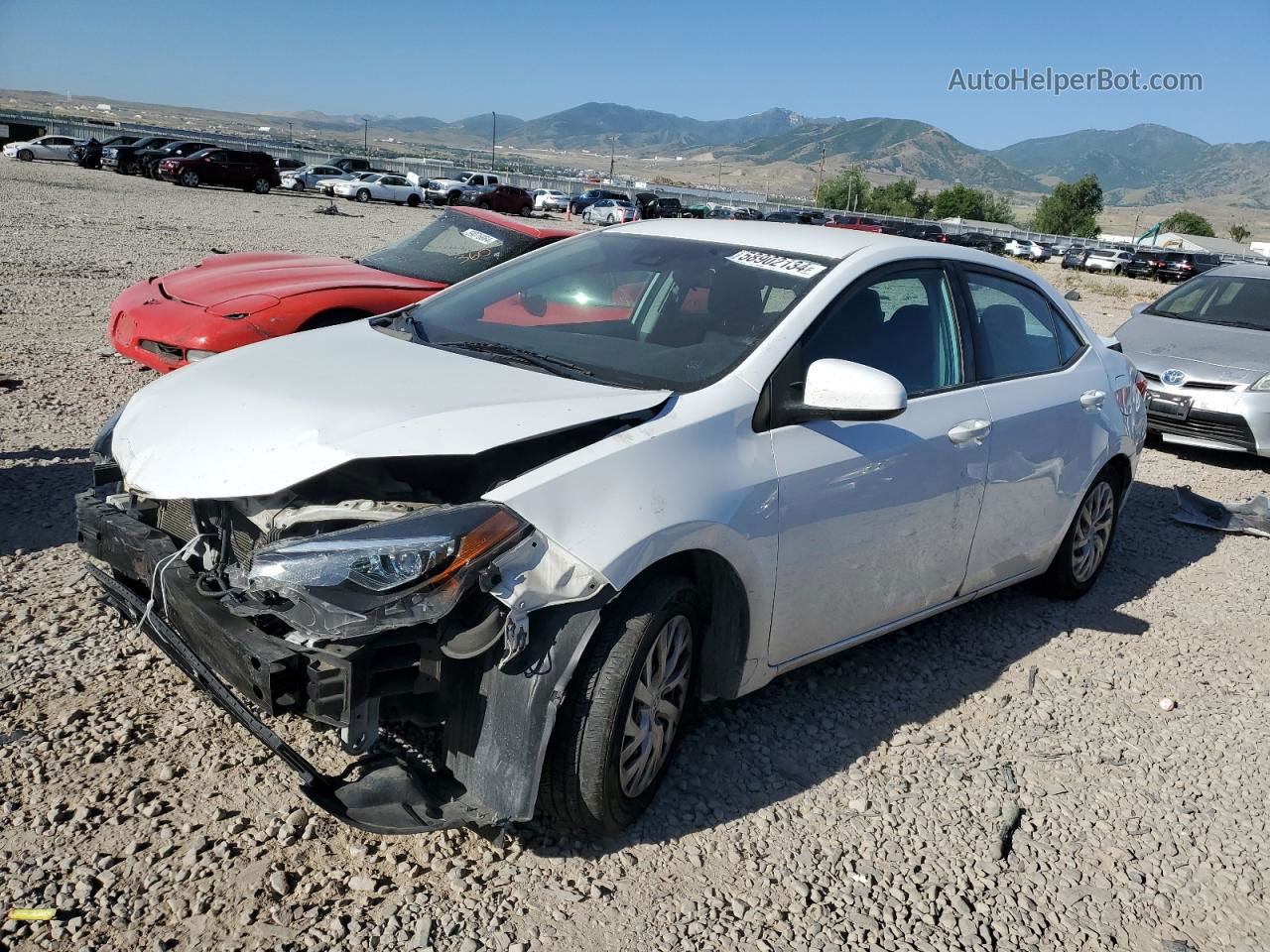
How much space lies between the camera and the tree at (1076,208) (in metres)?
112

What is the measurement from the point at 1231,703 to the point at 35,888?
4409 mm

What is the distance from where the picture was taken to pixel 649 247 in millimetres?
4152

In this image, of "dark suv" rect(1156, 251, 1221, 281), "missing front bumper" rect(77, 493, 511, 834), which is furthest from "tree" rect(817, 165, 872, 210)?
"missing front bumper" rect(77, 493, 511, 834)

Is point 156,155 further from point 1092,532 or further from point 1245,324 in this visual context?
point 1092,532

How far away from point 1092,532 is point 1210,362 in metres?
4.50

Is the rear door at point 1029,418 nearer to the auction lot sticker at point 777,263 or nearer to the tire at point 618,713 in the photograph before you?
the auction lot sticker at point 777,263

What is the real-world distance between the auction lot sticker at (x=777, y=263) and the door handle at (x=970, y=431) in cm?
79

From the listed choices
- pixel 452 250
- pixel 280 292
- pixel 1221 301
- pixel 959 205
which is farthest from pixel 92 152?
A: pixel 959 205

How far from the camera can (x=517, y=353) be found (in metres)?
3.52

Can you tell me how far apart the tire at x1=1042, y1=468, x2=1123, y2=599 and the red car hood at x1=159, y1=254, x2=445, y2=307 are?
4493 millimetres

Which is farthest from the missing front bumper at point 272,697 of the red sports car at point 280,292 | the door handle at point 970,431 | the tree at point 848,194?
the tree at point 848,194

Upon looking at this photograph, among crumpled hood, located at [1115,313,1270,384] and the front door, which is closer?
the front door

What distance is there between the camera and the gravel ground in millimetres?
2639

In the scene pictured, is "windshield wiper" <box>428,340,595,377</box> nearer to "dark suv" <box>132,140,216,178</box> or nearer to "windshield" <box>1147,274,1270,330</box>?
"windshield" <box>1147,274,1270,330</box>
